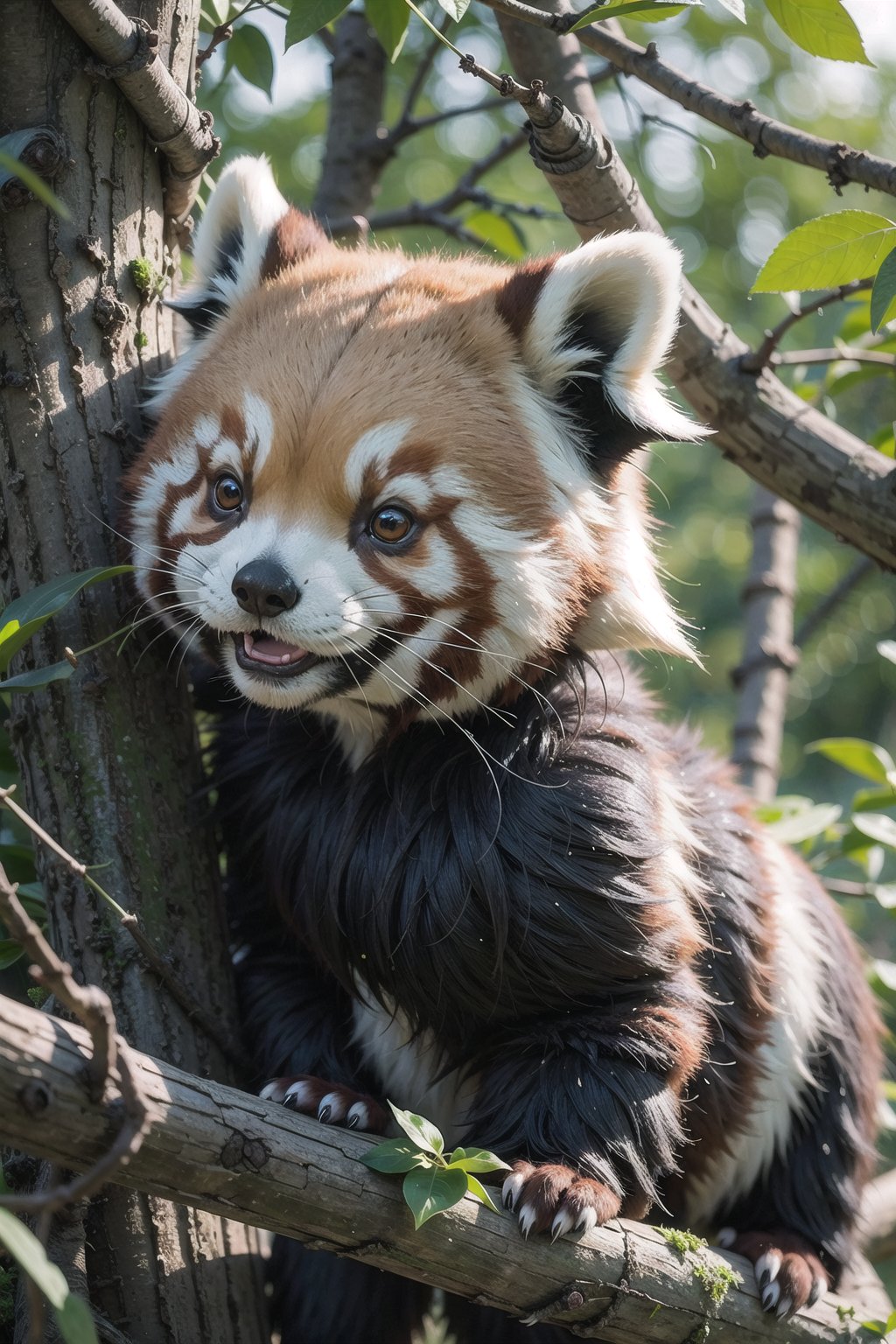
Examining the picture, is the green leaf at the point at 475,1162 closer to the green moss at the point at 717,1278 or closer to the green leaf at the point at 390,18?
the green moss at the point at 717,1278

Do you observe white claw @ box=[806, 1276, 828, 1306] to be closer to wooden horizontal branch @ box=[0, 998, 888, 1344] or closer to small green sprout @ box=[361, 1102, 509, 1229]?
wooden horizontal branch @ box=[0, 998, 888, 1344]

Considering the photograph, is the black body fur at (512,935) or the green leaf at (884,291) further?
the black body fur at (512,935)

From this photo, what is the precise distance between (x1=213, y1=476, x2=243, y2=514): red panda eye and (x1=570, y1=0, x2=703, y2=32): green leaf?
3.44 ft

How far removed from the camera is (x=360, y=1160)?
85.6 inches

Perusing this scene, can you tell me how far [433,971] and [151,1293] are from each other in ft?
2.64

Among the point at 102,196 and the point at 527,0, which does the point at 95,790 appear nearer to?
the point at 102,196

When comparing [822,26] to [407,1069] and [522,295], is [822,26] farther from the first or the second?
[407,1069]

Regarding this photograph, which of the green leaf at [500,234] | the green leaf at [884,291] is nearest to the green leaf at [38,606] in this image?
the green leaf at [884,291]

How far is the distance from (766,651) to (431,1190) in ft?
10.5

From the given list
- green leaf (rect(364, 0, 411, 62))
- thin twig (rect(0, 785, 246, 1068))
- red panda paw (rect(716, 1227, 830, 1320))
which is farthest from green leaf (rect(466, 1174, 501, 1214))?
green leaf (rect(364, 0, 411, 62))

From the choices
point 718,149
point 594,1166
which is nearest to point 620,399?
point 594,1166

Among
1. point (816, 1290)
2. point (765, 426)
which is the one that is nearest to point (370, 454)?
point (765, 426)

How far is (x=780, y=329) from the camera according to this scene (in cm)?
308

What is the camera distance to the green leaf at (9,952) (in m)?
2.47
